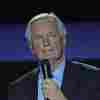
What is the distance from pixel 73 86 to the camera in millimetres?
1333

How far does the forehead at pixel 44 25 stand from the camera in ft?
4.40

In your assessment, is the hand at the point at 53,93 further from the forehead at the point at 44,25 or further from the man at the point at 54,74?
the forehead at the point at 44,25

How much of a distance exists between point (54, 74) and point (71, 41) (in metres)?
0.24

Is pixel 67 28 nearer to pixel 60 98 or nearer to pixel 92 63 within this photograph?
→ pixel 92 63

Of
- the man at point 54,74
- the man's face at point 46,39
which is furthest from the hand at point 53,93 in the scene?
the man's face at point 46,39

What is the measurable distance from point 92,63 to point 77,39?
0.61 feet

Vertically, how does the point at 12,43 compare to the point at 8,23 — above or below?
below

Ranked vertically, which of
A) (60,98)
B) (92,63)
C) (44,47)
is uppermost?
(44,47)

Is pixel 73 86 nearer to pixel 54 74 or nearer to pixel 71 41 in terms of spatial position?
pixel 54 74

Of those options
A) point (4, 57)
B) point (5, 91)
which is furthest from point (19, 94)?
point (4, 57)

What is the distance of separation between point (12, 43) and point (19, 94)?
34cm

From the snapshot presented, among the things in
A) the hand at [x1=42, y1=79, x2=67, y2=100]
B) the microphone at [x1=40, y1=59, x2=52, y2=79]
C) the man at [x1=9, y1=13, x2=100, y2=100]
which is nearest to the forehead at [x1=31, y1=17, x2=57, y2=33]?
the man at [x1=9, y1=13, x2=100, y2=100]

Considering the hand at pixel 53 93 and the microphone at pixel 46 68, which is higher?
the microphone at pixel 46 68

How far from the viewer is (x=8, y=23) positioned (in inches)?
54.7
